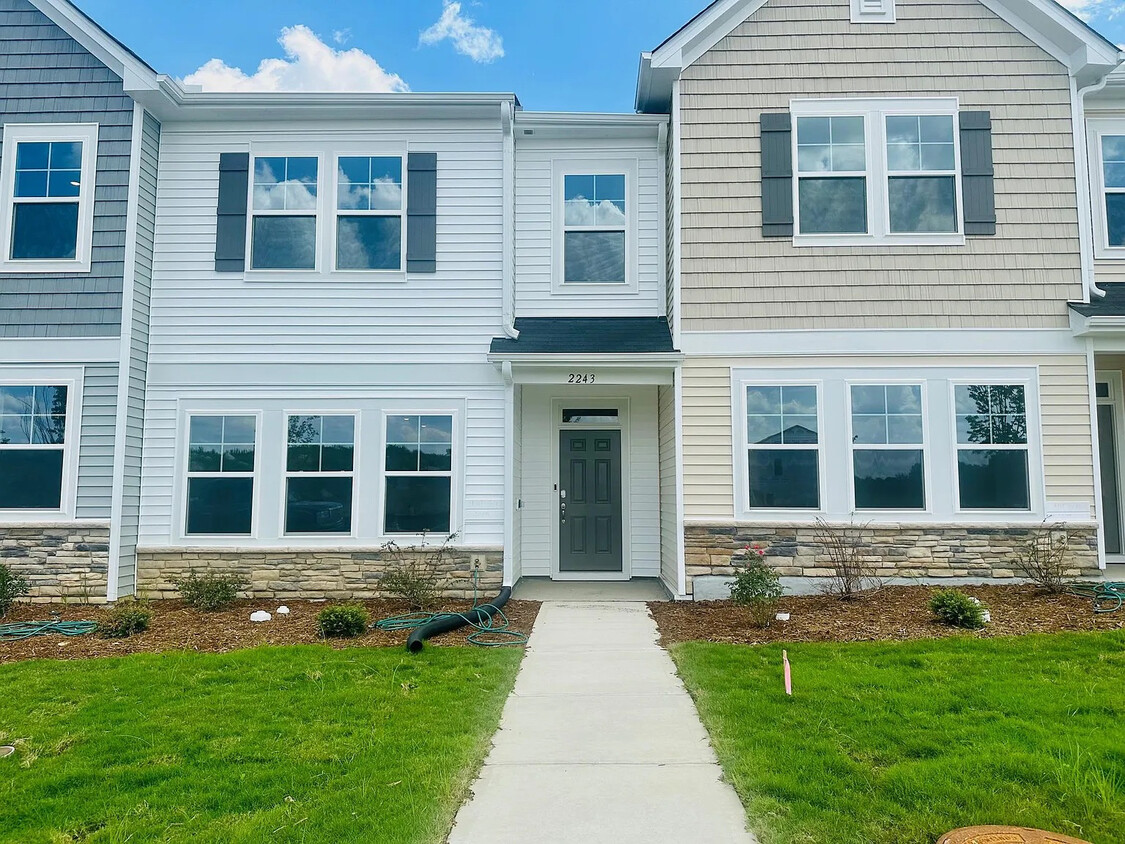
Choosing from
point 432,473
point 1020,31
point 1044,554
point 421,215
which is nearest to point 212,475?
point 432,473

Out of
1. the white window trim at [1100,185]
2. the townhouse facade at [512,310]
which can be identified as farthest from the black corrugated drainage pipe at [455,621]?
the white window trim at [1100,185]

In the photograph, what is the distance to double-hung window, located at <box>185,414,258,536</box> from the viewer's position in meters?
8.91

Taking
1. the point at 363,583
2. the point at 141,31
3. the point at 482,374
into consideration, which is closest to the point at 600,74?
the point at 141,31

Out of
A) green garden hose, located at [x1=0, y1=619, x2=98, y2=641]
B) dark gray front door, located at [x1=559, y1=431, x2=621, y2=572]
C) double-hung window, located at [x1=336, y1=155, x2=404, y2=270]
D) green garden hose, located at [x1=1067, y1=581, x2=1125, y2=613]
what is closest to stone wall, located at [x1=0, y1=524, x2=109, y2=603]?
green garden hose, located at [x1=0, y1=619, x2=98, y2=641]

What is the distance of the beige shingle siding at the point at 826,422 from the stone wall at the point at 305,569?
2580mm

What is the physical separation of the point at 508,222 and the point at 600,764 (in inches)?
267

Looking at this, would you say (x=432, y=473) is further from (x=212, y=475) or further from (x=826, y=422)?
(x=826, y=422)

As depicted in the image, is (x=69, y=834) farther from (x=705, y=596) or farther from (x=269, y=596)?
(x=705, y=596)

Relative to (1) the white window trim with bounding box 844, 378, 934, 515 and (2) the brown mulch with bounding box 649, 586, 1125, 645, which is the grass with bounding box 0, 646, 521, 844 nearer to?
(2) the brown mulch with bounding box 649, 586, 1125, 645

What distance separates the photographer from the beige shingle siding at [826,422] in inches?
332

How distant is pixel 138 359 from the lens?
Answer: 8945mm

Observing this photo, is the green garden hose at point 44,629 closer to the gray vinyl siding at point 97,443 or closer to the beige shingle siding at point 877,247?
the gray vinyl siding at point 97,443

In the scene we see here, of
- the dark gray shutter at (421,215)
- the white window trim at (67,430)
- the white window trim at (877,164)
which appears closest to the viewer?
the white window trim at (67,430)

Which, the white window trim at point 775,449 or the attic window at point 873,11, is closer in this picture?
the white window trim at point 775,449
